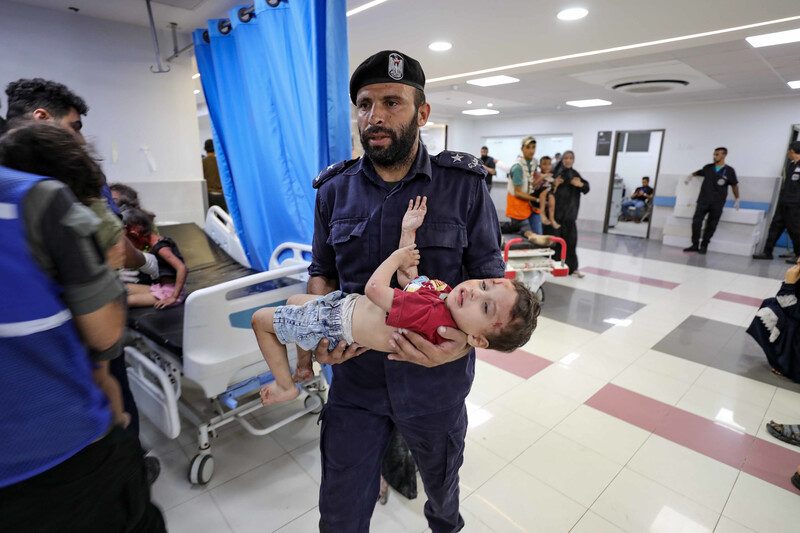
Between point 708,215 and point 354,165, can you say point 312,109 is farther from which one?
point 708,215

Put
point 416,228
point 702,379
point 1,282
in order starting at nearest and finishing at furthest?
1. point 1,282
2. point 416,228
3. point 702,379

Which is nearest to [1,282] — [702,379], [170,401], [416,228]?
[416,228]

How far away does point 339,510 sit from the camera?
1.42 m

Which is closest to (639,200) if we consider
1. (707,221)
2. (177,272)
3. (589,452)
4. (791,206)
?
(707,221)

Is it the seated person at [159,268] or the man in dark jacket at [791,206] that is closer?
the seated person at [159,268]

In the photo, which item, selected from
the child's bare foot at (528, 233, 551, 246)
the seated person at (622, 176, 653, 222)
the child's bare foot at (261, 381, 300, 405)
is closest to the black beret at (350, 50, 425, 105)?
the child's bare foot at (261, 381, 300, 405)

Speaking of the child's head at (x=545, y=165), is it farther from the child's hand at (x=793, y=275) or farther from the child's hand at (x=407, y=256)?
the child's hand at (x=407, y=256)

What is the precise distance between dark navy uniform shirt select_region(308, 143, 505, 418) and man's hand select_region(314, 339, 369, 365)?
65 mm

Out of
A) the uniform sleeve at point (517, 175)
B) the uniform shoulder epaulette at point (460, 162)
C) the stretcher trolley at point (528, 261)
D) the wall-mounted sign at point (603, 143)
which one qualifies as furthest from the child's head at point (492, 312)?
the wall-mounted sign at point (603, 143)

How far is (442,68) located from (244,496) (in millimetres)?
5832

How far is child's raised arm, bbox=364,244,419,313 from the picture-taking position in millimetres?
1311

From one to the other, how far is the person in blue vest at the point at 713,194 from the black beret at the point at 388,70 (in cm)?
923

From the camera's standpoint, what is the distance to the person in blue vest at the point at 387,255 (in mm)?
1394

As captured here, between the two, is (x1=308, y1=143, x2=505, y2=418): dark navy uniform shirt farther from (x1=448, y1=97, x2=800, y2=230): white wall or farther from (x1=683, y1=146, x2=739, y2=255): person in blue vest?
(x1=448, y1=97, x2=800, y2=230): white wall
